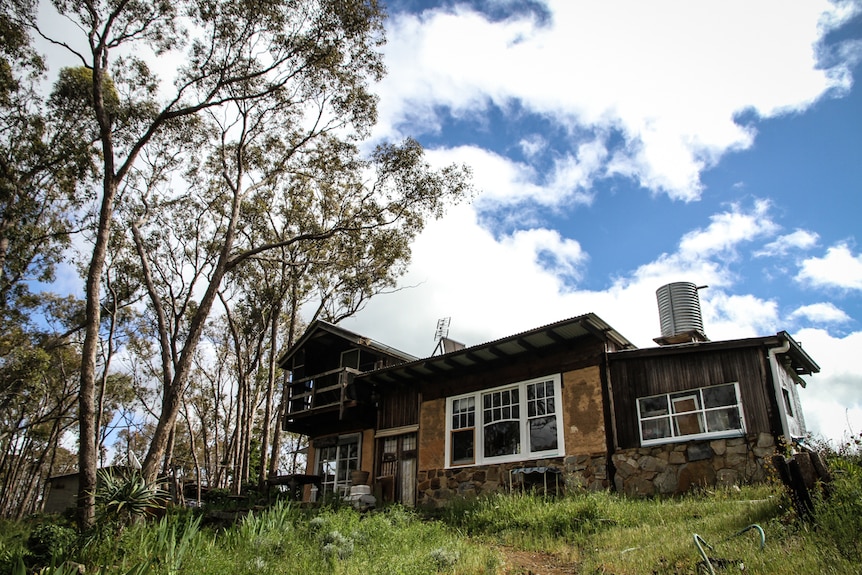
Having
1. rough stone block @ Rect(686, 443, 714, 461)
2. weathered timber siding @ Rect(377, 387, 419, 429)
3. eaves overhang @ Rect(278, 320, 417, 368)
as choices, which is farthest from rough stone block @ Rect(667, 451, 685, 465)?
eaves overhang @ Rect(278, 320, 417, 368)

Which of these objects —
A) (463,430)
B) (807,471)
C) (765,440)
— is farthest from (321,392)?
(807,471)

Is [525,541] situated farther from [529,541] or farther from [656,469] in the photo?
[656,469]

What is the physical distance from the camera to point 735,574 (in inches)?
237

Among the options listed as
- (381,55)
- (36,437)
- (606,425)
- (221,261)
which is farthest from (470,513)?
(36,437)

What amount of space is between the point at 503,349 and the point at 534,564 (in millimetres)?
7478

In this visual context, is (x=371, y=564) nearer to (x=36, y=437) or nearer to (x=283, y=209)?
(x=283, y=209)

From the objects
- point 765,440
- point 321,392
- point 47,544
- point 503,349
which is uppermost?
point 503,349

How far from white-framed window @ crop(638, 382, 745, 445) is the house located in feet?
0.07

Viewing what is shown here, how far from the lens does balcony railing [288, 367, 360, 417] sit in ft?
62.0

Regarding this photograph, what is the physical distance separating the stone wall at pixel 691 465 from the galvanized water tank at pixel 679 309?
404 centimetres

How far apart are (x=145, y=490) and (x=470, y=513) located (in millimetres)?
5889

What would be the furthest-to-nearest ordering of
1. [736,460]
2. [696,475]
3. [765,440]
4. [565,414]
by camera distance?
[565,414] → [696,475] → [736,460] → [765,440]

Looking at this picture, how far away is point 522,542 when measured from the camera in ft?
31.3

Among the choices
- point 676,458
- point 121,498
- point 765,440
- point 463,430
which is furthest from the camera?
point 463,430
